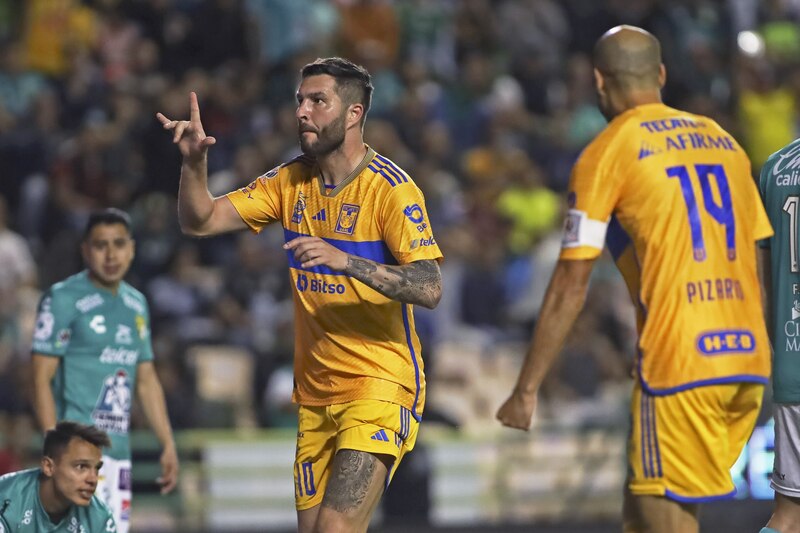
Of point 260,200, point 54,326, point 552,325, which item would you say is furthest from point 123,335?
point 552,325

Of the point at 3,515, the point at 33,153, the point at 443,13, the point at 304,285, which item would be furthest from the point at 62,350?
the point at 443,13

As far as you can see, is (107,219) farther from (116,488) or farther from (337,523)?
(337,523)

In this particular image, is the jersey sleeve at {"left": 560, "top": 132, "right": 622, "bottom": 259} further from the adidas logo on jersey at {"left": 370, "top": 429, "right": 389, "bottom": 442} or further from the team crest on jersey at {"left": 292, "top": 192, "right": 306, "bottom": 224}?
the team crest on jersey at {"left": 292, "top": 192, "right": 306, "bottom": 224}

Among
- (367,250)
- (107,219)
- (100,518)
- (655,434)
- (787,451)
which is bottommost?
(100,518)

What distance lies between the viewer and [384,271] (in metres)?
6.68

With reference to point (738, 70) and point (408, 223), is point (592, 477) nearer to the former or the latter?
point (738, 70)

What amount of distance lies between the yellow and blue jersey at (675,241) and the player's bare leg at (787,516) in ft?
3.31

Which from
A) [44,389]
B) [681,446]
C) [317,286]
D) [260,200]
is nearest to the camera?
[681,446]

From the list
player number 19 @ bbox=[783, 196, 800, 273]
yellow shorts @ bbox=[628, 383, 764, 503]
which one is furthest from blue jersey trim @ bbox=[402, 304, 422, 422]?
player number 19 @ bbox=[783, 196, 800, 273]

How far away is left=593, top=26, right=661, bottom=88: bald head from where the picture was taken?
623cm

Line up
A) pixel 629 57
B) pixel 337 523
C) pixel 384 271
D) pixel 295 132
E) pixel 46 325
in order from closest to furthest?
pixel 629 57, pixel 384 271, pixel 337 523, pixel 46 325, pixel 295 132

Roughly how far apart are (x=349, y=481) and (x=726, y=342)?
1.86 m

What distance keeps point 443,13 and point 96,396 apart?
10835mm

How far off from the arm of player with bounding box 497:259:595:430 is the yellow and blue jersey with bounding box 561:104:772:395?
8cm
